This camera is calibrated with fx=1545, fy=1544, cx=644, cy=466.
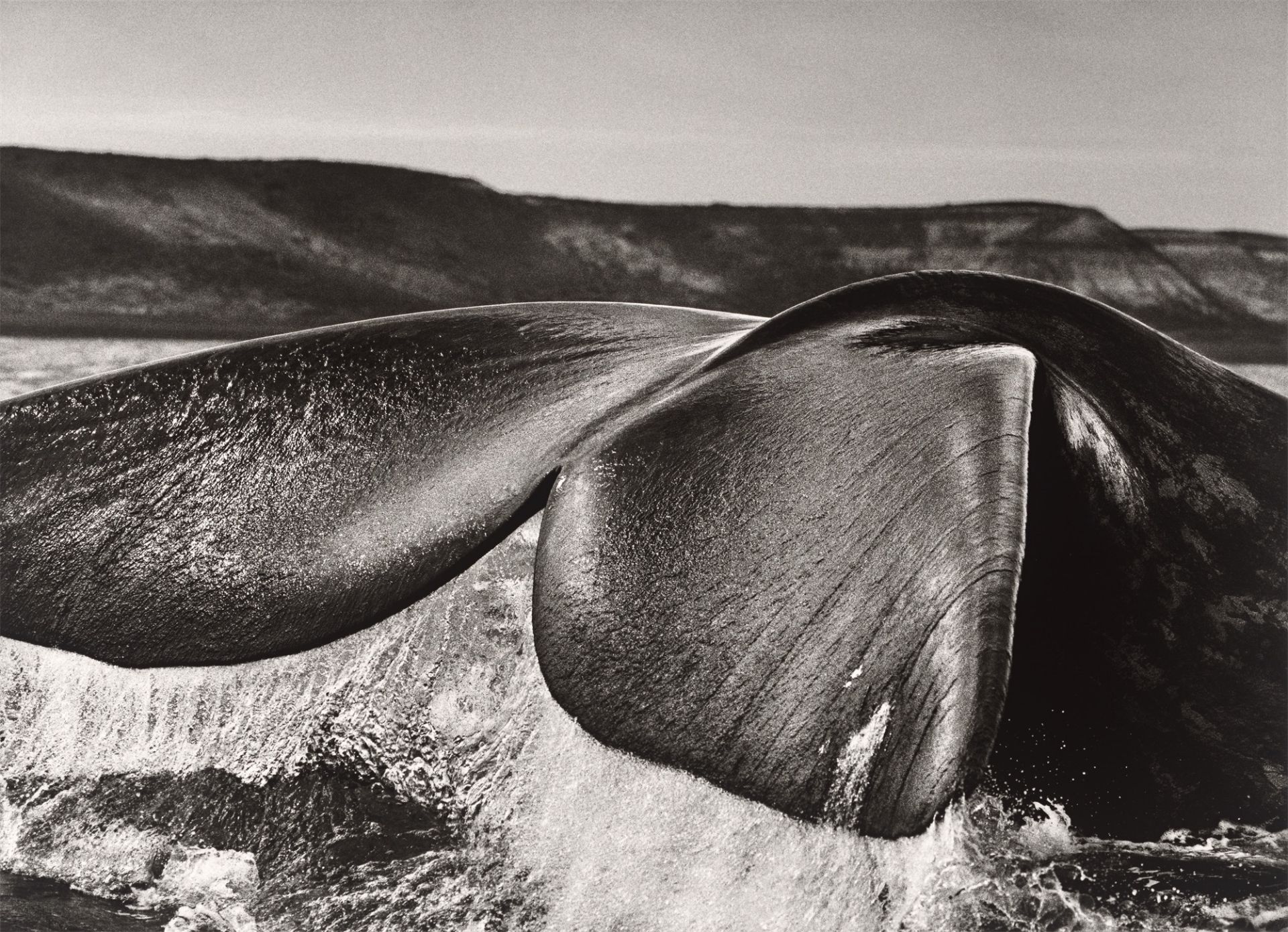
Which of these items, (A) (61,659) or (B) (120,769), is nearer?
(A) (61,659)

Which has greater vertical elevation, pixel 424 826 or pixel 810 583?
pixel 810 583

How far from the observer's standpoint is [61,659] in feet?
7.63

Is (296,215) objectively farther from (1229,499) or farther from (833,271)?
(1229,499)

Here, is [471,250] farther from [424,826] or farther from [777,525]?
[777,525]

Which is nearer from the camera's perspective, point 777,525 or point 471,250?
point 777,525

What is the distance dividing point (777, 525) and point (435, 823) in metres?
0.92

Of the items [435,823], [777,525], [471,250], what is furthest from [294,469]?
[471,250]

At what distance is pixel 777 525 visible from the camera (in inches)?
73.3

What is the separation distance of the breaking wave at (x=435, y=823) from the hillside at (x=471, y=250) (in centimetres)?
760

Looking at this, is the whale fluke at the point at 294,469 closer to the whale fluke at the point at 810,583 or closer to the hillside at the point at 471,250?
the whale fluke at the point at 810,583

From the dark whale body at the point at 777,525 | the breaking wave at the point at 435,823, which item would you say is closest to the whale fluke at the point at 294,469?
the dark whale body at the point at 777,525

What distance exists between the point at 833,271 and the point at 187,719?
921cm

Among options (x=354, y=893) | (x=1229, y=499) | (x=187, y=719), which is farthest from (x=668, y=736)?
(x=1229, y=499)


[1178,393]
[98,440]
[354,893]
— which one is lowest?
[354,893]
